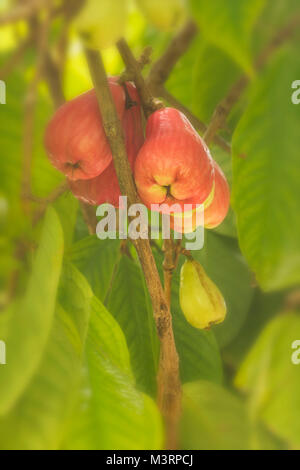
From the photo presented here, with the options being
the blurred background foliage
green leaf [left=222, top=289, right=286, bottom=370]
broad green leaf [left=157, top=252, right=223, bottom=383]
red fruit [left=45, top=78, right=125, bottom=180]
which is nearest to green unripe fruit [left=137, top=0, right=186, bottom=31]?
the blurred background foliage

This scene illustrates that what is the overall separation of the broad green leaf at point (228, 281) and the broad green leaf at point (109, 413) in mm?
187

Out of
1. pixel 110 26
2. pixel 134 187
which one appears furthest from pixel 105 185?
pixel 110 26

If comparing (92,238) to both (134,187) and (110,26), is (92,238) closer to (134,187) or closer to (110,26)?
(134,187)

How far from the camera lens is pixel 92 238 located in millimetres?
451

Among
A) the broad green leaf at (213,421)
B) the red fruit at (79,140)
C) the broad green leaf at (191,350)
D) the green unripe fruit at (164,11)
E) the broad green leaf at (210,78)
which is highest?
the broad green leaf at (210,78)

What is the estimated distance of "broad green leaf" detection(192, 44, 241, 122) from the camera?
12.9 inches

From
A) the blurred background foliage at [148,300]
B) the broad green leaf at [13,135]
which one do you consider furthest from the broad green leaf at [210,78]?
the broad green leaf at [13,135]

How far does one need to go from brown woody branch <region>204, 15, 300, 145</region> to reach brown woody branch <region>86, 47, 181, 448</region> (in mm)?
54

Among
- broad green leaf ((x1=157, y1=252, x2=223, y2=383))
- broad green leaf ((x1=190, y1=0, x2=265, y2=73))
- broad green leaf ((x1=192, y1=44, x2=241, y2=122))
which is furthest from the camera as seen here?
broad green leaf ((x1=157, y1=252, x2=223, y2=383))

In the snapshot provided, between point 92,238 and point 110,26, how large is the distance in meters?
0.24

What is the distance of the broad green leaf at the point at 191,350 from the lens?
0.43 meters

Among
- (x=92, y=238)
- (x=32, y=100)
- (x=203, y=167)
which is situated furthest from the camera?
(x=92, y=238)

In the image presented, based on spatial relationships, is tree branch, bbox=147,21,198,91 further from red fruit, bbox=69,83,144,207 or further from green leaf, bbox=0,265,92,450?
green leaf, bbox=0,265,92,450

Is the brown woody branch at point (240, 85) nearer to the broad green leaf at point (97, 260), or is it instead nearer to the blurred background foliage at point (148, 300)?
the blurred background foliage at point (148, 300)
